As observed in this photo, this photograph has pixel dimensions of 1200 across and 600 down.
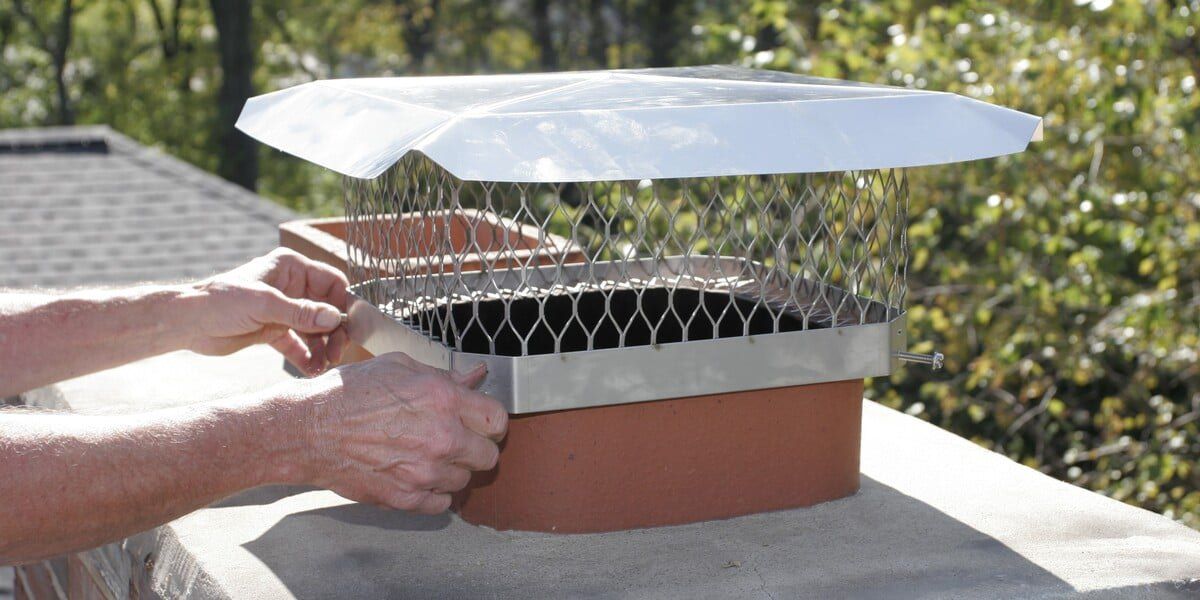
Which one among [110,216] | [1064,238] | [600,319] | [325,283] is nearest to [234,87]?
[110,216]

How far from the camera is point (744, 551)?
1.62m

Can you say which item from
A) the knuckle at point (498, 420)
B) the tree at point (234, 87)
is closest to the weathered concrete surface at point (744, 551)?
the knuckle at point (498, 420)

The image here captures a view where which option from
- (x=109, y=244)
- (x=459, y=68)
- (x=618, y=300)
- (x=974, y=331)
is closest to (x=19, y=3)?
(x=459, y=68)

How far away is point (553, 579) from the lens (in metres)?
1.55

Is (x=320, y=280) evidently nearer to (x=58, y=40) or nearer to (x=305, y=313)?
(x=305, y=313)

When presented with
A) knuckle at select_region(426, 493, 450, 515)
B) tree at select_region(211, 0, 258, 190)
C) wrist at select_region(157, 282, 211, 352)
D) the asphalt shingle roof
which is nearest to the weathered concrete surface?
knuckle at select_region(426, 493, 450, 515)

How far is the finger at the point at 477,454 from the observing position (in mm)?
1577

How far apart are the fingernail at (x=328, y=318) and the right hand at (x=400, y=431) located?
20.3 inches

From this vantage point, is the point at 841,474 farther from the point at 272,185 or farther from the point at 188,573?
the point at 272,185

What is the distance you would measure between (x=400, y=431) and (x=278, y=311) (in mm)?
665

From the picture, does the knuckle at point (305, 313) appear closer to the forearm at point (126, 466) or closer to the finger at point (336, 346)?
the finger at point (336, 346)

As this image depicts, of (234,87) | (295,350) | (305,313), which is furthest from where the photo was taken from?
(234,87)

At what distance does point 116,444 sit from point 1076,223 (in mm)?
3520

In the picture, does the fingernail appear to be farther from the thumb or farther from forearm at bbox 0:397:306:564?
forearm at bbox 0:397:306:564
